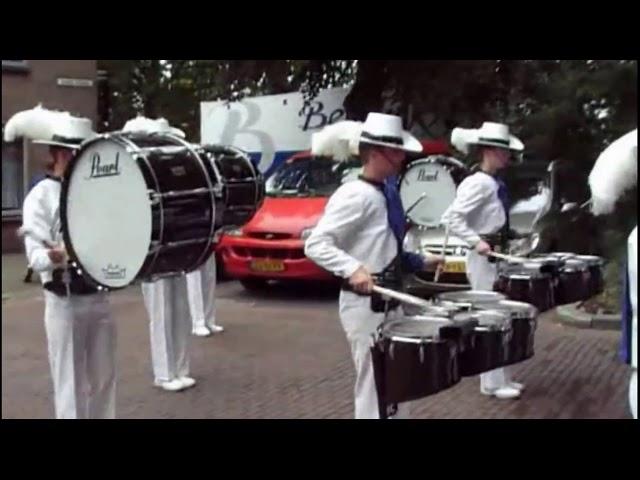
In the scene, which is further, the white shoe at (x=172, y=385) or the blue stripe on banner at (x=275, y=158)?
the blue stripe on banner at (x=275, y=158)

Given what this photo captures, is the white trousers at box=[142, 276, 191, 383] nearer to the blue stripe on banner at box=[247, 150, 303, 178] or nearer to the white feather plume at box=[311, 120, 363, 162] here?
the blue stripe on banner at box=[247, 150, 303, 178]

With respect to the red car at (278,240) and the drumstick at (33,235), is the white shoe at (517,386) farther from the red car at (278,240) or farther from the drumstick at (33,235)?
the drumstick at (33,235)

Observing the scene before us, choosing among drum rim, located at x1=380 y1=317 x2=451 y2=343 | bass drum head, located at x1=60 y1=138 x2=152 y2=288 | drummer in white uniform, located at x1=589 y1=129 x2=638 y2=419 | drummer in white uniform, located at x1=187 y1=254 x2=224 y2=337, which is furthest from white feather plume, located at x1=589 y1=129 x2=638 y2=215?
drummer in white uniform, located at x1=187 y1=254 x2=224 y2=337

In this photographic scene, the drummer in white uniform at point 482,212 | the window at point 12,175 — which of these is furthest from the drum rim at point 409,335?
the window at point 12,175

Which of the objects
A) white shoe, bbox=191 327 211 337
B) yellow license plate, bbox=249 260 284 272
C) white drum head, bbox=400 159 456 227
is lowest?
white shoe, bbox=191 327 211 337

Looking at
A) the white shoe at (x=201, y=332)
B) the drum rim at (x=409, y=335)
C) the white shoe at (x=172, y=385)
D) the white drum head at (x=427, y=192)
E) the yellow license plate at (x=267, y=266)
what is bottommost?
the white shoe at (x=172, y=385)

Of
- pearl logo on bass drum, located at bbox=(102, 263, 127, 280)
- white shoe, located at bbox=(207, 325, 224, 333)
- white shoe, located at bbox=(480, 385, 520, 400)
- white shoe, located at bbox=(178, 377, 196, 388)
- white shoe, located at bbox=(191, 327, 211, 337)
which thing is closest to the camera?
pearl logo on bass drum, located at bbox=(102, 263, 127, 280)

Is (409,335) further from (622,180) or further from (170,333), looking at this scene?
(170,333)

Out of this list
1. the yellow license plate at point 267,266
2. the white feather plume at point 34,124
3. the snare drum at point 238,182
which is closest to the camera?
the white feather plume at point 34,124

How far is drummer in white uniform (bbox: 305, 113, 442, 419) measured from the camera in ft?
12.4

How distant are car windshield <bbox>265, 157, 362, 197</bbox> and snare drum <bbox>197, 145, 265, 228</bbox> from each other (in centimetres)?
53

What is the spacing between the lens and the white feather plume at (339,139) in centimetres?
452

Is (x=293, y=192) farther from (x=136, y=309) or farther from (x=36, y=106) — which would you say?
(x=36, y=106)

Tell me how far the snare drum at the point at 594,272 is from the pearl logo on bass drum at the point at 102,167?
181cm
